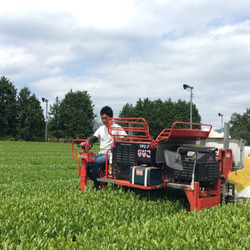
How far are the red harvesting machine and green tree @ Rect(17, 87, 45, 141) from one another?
55.0 meters

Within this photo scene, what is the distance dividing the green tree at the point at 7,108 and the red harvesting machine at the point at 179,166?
54926 mm

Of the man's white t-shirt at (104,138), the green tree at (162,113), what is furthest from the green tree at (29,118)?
the man's white t-shirt at (104,138)

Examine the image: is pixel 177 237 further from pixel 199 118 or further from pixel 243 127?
pixel 243 127

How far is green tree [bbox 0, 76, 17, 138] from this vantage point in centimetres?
5784

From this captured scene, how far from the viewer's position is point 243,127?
81500 mm

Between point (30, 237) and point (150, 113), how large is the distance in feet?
229

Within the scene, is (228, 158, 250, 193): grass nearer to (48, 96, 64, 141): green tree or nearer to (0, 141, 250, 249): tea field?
(0, 141, 250, 249): tea field

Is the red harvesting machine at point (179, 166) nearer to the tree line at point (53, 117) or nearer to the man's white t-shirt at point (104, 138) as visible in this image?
the man's white t-shirt at point (104, 138)

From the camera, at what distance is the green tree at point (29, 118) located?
195 ft

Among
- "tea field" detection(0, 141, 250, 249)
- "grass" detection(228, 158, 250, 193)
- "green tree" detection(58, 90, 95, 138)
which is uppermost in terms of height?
"green tree" detection(58, 90, 95, 138)

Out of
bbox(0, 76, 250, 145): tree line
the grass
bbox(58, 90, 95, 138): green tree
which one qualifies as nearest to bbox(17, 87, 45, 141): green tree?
bbox(0, 76, 250, 145): tree line

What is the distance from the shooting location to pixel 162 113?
2938 inches

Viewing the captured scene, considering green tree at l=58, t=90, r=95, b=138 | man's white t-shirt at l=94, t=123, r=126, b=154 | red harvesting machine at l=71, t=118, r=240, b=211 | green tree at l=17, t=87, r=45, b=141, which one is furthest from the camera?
green tree at l=58, t=90, r=95, b=138

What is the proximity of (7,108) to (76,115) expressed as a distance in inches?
514
